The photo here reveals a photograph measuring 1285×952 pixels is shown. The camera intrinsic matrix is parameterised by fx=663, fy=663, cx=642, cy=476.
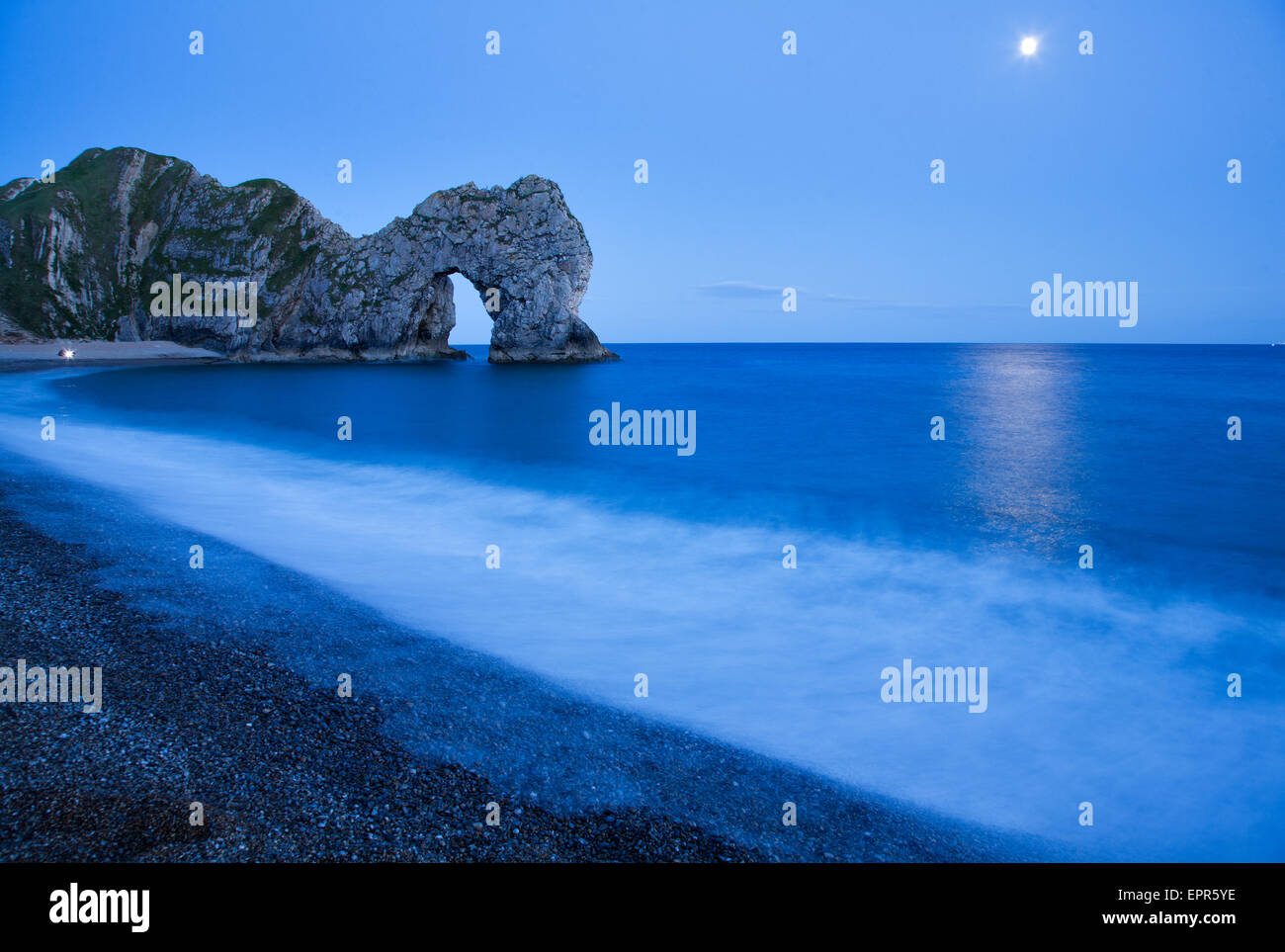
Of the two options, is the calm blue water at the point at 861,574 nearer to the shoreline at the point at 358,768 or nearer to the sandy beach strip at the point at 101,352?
the shoreline at the point at 358,768

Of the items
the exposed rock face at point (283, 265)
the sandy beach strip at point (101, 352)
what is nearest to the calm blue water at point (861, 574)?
the exposed rock face at point (283, 265)

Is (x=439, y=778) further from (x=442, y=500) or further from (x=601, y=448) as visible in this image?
(x=601, y=448)

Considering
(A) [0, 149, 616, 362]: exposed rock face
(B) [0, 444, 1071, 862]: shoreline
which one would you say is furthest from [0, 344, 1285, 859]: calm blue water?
(A) [0, 149, 616, 362]: exposed rock face

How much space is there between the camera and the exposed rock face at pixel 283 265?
6881 centimetres

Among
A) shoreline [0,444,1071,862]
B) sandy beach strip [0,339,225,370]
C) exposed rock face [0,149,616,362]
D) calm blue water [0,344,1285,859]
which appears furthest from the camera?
exposed rock face [0,149,616,362]

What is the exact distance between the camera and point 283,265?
77.4 m

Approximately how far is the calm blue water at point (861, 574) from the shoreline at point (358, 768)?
846 mm

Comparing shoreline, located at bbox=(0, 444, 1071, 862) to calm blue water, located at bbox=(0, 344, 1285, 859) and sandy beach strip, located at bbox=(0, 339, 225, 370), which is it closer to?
calm blue water, located at bbox=(0, 344, 1285, 859)

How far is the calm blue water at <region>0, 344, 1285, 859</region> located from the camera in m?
6.31

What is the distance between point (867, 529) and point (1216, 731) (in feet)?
23.5

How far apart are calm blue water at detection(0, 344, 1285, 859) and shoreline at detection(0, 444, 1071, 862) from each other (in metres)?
0.85
